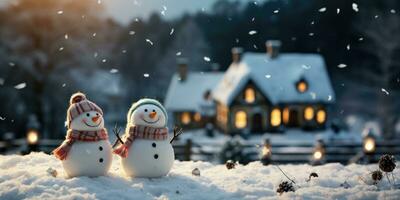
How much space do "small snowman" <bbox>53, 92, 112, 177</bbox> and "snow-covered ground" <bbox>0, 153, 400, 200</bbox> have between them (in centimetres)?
18

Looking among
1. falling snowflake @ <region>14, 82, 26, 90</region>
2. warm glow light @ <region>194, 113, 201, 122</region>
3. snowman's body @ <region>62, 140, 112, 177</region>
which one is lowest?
snowman's body @ <region>62, 140, 112, 177</region>

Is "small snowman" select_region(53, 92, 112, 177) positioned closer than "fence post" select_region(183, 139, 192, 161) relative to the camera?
Yes

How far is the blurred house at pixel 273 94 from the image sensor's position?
30.1 m

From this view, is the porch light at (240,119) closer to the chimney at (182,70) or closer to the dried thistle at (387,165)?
the chimney at (182,70)

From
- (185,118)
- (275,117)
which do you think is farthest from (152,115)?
(185,118)

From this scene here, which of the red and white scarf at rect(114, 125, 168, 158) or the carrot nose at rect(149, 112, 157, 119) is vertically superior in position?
the carrot nose at rect(149, 112, 157, 119)

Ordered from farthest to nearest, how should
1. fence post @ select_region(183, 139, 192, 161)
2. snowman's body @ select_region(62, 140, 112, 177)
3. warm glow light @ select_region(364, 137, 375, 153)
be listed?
fence post @ select_region(183, 139, 192, 161)
warm glow light @ select_region(364, 137, 375, 153)
snowman's body @ select_region(62, 140, 112, 177)

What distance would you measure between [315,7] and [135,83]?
53.4 ft

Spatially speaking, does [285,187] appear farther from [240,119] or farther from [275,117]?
[275,117]

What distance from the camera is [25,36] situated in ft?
86.8

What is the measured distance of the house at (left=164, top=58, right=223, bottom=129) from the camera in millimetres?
33188

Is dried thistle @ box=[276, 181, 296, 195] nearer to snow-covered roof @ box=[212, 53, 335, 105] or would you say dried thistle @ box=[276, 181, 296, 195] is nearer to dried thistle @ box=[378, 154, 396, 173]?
dried thistle @ box=[378, 154, 396, 173]

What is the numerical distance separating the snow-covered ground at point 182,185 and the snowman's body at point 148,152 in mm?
146

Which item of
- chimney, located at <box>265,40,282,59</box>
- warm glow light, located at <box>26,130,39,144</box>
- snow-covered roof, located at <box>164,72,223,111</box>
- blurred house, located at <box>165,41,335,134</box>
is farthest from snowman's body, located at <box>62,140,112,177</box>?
snow-covered roof, located at <box>164,72,223,111</box>
